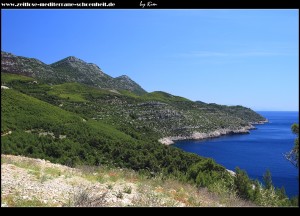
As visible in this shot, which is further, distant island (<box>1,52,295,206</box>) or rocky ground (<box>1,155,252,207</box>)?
distant island (<box>1,52,295,206</box>)

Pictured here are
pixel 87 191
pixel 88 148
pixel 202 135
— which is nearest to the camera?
pixel 87 191

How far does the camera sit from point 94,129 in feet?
198

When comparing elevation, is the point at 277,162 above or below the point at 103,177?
below

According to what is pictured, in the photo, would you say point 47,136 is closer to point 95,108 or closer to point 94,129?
point 94,129

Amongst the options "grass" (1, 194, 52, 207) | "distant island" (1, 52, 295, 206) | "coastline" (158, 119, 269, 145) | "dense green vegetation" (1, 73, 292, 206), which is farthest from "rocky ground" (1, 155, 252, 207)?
"coastline" (158, 119, 269, 145)

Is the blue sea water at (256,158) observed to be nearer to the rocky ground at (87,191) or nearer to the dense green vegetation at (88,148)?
the dense green vegetation at (88,148)

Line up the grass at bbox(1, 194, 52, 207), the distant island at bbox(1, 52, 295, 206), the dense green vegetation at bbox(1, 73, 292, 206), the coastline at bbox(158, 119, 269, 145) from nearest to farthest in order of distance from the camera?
the grass at bbox(1, 194, 52, 207) → the distant island at bbox(1, 52, 295, 206) → the dense green vegetation at bbox(1, 73, 292, 206) → the coastline at bbox(158, 119, 269, 145)

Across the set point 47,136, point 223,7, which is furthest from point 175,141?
point 223,7

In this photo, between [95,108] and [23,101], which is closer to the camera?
[23,101]

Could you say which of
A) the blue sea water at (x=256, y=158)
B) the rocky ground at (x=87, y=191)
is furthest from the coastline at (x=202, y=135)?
the rocky ground at (x=87, y=191)

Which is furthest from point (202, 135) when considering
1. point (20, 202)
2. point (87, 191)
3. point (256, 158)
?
point (20, 202)

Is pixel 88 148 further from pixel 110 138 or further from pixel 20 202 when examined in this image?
pixel 20 202

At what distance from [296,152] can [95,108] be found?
9708 cm

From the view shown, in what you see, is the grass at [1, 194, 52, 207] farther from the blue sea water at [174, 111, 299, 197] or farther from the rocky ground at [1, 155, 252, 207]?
the blue sea water at [174, 111, 299, 197]
